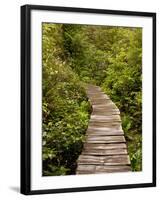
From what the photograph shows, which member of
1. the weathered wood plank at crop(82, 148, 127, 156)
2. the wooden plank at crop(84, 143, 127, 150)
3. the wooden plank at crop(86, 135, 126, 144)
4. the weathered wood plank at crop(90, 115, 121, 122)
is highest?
the weathered wood plank at crop(90, 115, 121, 122)

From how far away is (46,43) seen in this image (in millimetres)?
4469

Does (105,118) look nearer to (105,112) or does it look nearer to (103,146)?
(105,112)

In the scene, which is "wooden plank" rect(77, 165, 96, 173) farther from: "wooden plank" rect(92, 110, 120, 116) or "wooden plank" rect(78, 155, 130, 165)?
"wooden plank" rect(92, 110, 120, 116)

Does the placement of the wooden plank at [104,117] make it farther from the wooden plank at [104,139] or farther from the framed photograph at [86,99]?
the wooden plank at [104,139]

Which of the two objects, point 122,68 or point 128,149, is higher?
point 122,68

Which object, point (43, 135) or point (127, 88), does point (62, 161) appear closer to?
point (43, 135)

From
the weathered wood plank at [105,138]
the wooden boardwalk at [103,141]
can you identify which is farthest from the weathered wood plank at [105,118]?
the weathered wood plank at [105,138]

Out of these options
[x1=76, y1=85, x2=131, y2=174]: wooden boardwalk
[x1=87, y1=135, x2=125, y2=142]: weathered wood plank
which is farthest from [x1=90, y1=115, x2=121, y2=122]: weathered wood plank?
[x1=87, y1=135, x2=125, y2=142]: weathered wood plank

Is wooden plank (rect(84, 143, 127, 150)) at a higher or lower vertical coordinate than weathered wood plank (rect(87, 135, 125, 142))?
lower

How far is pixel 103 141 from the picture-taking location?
15.3 feet

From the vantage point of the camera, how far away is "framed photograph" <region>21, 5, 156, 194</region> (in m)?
4.41

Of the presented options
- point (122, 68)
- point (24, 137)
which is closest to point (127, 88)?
point (122, 68)

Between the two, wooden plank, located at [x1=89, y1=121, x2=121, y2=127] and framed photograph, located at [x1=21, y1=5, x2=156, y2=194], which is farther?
wooden plank, located at [x1=89, y1=121, x2=121, y2=127]
